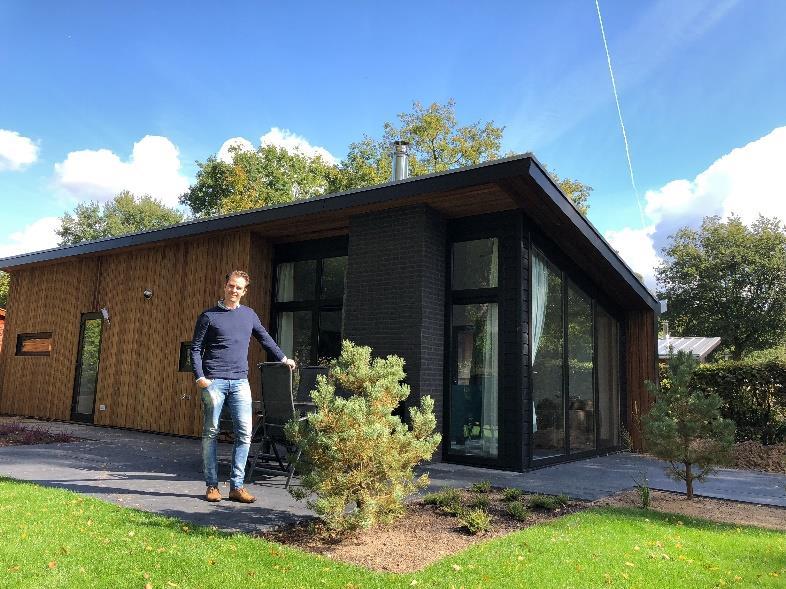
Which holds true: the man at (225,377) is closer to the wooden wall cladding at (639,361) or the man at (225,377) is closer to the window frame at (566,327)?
the window frame at (566,327)

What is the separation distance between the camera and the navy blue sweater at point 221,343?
4277mm

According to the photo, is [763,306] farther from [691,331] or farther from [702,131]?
[702,131]

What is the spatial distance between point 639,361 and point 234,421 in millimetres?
7214

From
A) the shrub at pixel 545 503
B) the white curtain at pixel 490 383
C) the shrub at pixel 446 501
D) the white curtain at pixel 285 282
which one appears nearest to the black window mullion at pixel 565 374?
the white curtain at pixel 490 383

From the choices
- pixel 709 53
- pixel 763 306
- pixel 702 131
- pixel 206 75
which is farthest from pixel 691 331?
pixel 206 75

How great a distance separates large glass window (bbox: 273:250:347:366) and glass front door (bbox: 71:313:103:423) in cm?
385

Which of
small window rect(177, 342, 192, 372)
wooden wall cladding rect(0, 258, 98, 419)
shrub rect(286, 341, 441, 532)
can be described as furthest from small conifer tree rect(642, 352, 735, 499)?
wooden wall cladding rect(0, 258, 98, 419)

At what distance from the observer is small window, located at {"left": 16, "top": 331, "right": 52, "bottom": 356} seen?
11.2 meters

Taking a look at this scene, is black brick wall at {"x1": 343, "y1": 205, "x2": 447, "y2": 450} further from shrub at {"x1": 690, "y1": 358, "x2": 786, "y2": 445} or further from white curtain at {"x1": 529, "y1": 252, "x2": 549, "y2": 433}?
shrub at {"x1": 690, "y1": 358, "x2": 786, "y2": 445}

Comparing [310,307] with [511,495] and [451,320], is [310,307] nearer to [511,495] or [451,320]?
[451,320]

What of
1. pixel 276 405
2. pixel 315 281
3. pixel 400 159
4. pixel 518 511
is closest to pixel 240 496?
pixel 276 405

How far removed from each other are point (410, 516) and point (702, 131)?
11.8 m

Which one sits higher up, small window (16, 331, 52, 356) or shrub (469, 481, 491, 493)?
small window (16, 331, 52, 356)

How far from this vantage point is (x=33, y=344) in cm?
1149
